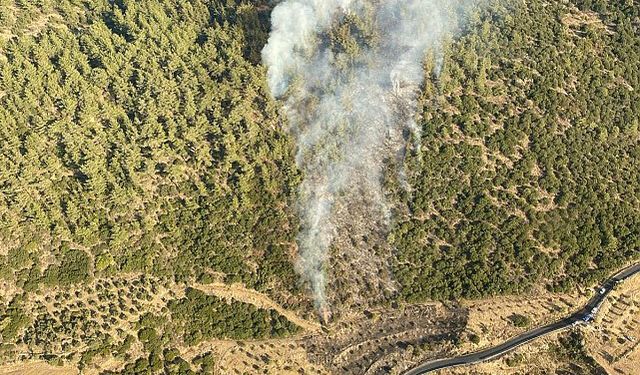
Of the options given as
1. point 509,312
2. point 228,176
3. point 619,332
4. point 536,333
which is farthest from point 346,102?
point 619,332

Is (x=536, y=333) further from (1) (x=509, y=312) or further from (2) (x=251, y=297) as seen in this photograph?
(2) (x=251, y=297)

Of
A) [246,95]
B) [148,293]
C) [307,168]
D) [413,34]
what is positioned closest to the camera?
[148,293]

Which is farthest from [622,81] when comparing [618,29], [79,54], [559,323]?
[79,54]

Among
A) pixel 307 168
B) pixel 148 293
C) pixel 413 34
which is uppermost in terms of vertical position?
pixel 413 34

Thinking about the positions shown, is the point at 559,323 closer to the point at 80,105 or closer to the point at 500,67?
the point at 500,67

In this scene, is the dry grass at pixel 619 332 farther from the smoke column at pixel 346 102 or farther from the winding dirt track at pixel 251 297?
the winding dirt track at pixel 251 297
